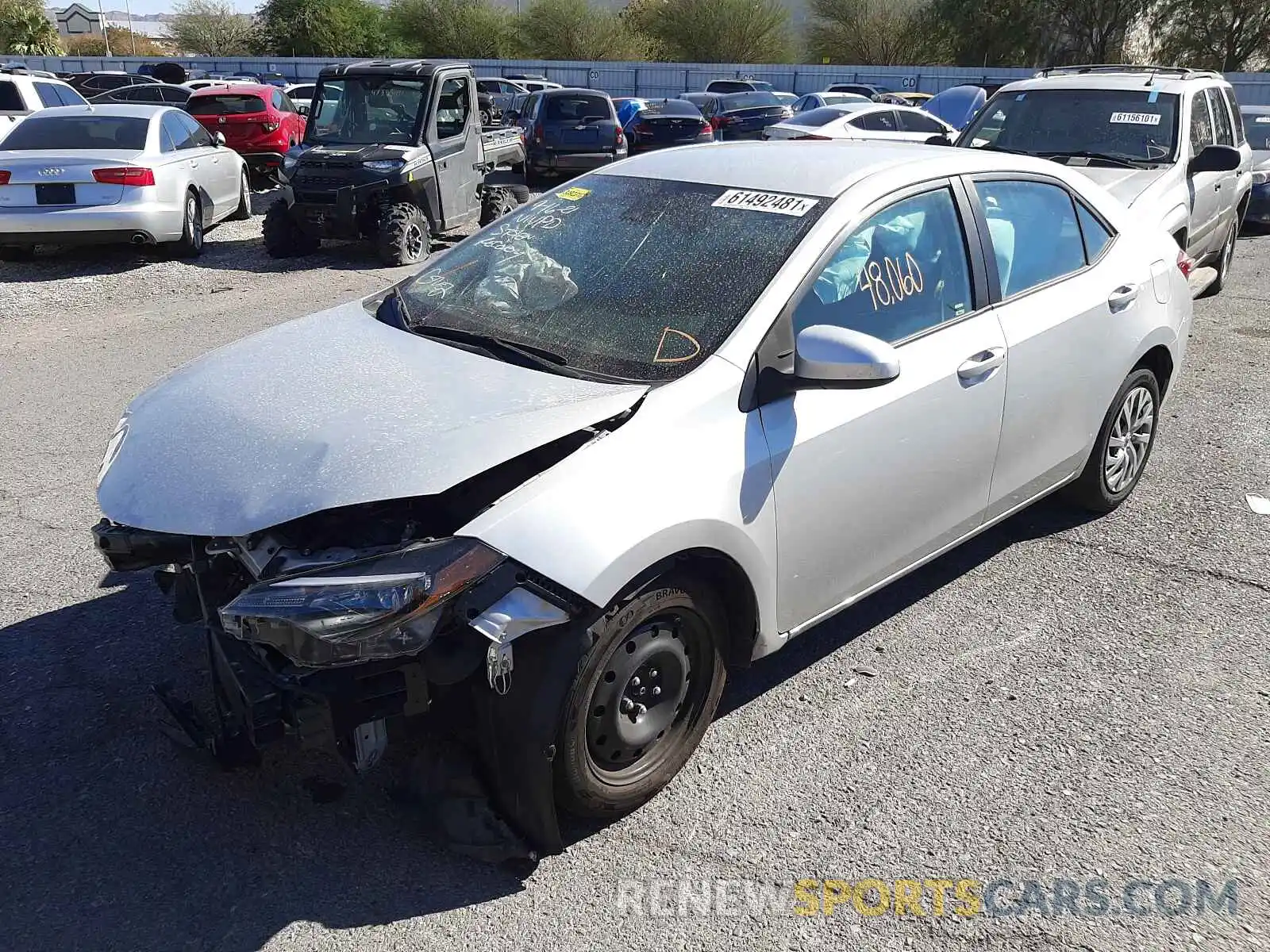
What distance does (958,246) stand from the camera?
382 cm

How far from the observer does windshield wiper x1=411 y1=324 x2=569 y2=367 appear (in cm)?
326

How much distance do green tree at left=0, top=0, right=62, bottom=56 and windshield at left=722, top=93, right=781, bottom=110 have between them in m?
41.3

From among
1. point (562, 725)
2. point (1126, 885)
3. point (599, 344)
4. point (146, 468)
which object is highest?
point (599, 344)

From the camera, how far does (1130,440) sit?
4.91m

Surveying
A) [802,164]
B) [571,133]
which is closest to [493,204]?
[571,133]

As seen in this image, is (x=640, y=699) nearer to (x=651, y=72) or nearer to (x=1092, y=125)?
(x=1092, y=125)

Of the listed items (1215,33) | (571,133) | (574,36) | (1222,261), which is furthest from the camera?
(574,36)

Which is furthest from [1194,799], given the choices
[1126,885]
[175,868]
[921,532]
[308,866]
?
[175,868]

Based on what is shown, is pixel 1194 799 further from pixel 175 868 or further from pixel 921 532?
pixel 175 868

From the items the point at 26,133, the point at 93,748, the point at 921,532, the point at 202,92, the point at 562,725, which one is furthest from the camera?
the point at 202,92

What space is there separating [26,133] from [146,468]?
10230mm

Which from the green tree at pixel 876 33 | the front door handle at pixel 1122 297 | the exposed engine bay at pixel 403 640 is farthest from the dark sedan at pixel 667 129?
the green tree at pixel 876 33

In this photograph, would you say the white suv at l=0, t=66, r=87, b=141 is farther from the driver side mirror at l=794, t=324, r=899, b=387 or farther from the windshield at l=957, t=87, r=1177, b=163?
the driver side mirror at l=794, t=324, r=899, b=387

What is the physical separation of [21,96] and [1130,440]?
14313 mm
